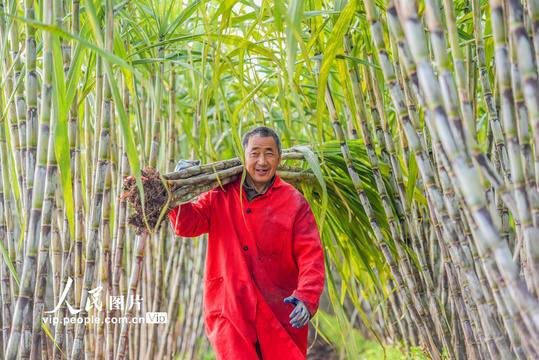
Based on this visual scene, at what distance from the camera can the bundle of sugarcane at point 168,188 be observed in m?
0.95

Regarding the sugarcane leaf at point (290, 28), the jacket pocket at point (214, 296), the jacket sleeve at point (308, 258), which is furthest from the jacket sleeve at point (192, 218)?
the sugarcane leaf at point (290, 28)

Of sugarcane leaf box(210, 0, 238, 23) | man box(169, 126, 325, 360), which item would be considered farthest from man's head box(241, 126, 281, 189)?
sugarcane leaf box(210, 0, 238, 23)

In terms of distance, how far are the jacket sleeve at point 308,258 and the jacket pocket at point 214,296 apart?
219 millimetres

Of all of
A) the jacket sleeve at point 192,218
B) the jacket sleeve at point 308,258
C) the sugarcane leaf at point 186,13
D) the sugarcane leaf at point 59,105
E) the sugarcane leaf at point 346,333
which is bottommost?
the sugarcane leaf at point 346,333

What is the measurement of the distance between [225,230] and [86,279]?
A: 1.27 ft

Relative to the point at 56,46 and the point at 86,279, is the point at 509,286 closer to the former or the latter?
the point at 56,46

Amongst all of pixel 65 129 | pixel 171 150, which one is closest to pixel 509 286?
pixel 65 129

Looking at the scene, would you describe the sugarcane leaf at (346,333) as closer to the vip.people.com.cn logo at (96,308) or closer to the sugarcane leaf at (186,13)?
the vip.people.com.cn logo at (96,308)

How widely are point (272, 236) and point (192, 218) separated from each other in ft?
0.75

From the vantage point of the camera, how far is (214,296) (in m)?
1.17

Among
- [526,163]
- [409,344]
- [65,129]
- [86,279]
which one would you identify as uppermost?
[65,129]

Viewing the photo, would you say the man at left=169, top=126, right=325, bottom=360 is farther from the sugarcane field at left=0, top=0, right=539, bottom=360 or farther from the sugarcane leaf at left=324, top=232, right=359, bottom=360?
the sugarcane leaf at left=324, top=232, right=359, bottom=360

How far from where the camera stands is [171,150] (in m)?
1.62

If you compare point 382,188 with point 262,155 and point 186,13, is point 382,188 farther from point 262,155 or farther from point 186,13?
point 186,13
